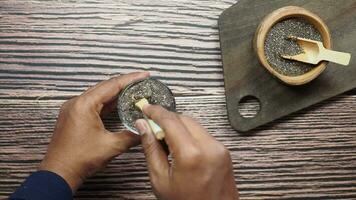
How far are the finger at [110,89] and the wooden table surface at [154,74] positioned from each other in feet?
0.25

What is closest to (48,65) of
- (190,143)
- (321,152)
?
(190,143)

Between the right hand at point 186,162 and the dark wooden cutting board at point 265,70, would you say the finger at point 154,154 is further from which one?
the dark wooden cutting board at point 265,70

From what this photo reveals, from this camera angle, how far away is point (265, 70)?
0.74 m

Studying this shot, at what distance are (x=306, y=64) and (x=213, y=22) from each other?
0.17 metres

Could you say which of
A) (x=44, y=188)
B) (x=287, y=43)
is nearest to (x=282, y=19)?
(x=287, y=43)

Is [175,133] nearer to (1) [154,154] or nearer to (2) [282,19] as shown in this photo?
(1) [154,154]

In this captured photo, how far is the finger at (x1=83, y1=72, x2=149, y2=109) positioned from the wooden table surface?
0.25 feet

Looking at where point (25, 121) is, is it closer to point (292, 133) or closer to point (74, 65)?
point (74, 65)

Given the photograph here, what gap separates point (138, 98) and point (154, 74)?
10 cm

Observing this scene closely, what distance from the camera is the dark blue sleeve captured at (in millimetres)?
642

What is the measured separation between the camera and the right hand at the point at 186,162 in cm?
52

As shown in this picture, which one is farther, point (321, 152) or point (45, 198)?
point (321, 152)

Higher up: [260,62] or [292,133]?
[260,62]

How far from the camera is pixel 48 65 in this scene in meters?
0.74
